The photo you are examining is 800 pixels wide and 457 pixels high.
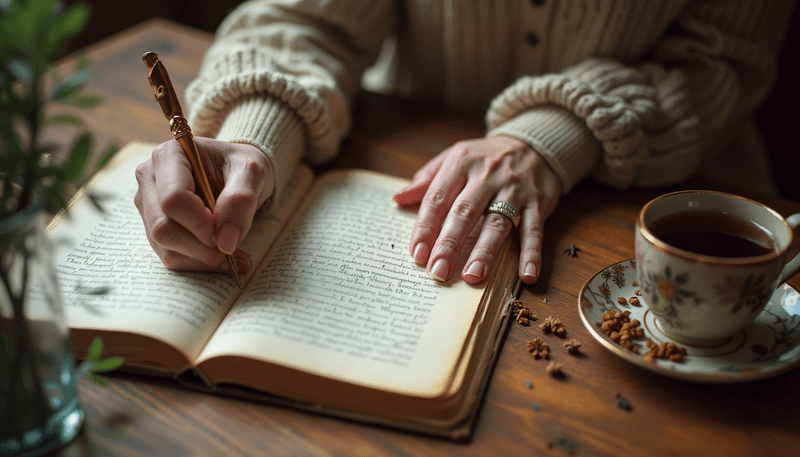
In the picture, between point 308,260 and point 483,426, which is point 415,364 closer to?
point 483,426

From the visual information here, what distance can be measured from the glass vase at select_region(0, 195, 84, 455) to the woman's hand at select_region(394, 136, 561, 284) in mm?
384

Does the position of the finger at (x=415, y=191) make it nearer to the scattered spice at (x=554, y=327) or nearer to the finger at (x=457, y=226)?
the finger at (x=457, y=226)

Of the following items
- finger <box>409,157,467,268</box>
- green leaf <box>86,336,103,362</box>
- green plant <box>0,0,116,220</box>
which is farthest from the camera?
finger <box>409,157,467,268</box>

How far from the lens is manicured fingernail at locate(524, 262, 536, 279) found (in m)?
0.69

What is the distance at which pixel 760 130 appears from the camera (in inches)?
52.7

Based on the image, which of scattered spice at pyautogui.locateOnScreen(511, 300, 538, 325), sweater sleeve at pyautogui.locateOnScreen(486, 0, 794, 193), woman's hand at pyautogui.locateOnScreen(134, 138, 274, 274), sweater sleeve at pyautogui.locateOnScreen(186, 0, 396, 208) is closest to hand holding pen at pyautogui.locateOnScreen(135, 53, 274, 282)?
woman's hand at pyautogui.locateOnScreen(134, 138, 274, 274)

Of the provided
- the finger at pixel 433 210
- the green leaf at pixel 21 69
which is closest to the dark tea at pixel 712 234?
the finger at pixel 433 210

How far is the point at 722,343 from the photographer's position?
22.7 inches

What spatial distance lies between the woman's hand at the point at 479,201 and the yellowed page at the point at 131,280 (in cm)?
20

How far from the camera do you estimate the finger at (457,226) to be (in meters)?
0.67

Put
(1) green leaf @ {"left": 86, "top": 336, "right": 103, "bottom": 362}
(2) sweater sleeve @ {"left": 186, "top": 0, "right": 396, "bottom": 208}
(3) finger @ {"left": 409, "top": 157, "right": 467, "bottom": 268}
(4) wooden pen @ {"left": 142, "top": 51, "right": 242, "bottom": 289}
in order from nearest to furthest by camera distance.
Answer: (1) green leaf @ {"left": 86, "top": 336, "right": 103, "bottom": 362}, (4) wooden pen @ {"left": 142, "top": 51, "right": 242, "bottom": 289}, (3) finger @ {"left": 409, "top": 157, "right": 467, "bottom": 268}, (2) sweater sleeve @ {"left": 186, "top": 0, "right": 396, "bottom": 208}

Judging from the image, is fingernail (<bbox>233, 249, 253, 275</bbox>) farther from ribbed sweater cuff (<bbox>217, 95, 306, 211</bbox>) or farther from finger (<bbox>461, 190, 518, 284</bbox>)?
finger (<bbox>461, 190, 518, 284</bbox>)

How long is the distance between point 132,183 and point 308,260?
0.32 meters

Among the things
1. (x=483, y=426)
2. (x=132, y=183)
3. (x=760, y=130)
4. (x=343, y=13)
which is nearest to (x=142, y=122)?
(x=132, y=183)
